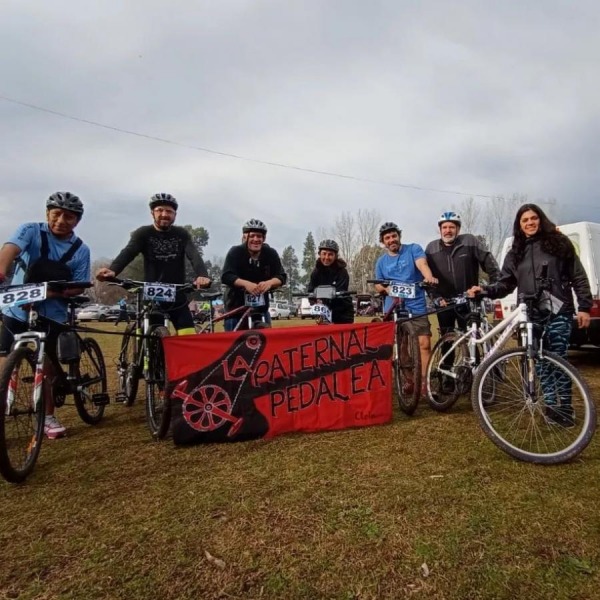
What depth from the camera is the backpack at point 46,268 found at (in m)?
3.45

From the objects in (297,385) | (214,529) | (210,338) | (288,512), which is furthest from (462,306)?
(214,529)

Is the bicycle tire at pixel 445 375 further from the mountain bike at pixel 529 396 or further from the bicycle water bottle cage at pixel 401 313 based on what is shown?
the mountain bike at pixel 529 396

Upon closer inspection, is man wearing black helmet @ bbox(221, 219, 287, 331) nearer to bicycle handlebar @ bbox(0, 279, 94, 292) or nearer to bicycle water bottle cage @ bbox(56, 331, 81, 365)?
bicycle handlebar @ bbox(0, 279, 94, 292)

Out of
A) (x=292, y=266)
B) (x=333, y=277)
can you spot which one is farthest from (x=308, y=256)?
(x=333, y=277)

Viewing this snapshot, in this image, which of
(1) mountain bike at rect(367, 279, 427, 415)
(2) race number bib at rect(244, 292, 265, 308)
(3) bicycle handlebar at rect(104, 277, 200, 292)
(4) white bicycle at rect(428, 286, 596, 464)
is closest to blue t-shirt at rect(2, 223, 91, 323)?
(3) bicycle handlebar at rect(104, 277, 200, 292)

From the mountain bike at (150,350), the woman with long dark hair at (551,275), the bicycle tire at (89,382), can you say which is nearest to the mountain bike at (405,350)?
the woman with long dark hair at (551,275)

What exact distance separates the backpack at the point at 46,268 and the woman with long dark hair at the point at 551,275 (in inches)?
157

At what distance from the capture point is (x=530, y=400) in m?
3.05

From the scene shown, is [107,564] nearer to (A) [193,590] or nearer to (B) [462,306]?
(A) [193,590]

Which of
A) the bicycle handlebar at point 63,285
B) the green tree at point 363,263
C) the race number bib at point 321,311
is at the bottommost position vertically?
the race number bib at point 321,311

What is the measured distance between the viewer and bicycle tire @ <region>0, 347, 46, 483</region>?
8.48ft

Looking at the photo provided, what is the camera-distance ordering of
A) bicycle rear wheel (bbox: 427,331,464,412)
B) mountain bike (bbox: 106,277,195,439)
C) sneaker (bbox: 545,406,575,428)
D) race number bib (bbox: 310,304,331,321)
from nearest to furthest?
sneaker (bbox: 545,406,575,428), mountain bike (bbox: 106,277,195,439), bicycle rear wheel (bbox: 427,331,464,412), race number bib (bbox: 310,304,331,321)

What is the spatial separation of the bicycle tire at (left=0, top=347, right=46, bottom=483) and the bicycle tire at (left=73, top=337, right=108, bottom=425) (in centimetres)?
69

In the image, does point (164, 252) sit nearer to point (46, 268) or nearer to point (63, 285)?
point (46, 268)
